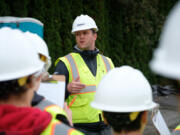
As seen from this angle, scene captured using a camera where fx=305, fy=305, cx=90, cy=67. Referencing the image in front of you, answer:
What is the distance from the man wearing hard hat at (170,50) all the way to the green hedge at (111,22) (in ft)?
15.5

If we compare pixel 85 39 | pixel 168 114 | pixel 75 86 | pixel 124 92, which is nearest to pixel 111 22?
pixel 168 114

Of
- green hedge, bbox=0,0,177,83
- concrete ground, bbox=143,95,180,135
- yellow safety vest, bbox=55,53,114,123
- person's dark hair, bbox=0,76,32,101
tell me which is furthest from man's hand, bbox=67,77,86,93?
concrete ground, bbox=143,95,180,135

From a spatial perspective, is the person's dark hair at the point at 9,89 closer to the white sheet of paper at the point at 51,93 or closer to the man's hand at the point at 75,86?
the white sheet of paper at the point at 51,93

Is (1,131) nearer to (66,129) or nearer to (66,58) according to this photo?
(66,129)

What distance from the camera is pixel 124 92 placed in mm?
2016

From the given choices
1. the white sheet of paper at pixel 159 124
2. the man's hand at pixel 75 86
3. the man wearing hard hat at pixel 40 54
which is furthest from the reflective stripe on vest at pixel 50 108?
the man's hand at pixel 75 86

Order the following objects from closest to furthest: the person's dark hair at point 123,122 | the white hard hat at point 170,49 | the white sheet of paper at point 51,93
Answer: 1. the white hard hat at point 170,49
2. the person's dark hair at point 123,122
3. the white sheet of paper at point 51,93

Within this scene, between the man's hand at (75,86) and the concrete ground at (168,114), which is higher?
the man's hand at (75,86)

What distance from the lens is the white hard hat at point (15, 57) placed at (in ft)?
5.40

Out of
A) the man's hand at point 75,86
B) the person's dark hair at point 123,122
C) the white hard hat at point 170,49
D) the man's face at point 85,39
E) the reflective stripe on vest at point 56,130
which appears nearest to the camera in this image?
the white hard hat at point 170,49

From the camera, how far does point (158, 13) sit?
12.2 metres

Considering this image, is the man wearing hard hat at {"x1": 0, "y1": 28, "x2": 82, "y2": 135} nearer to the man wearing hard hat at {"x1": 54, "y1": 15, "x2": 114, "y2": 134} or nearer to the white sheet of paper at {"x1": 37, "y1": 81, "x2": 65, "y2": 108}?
the white sheet of paper at {"x1": 37, "y1": 81, "x2": 65, "y2": 108}

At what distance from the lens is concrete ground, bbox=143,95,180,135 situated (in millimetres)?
6921

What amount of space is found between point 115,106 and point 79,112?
58.7 inches
